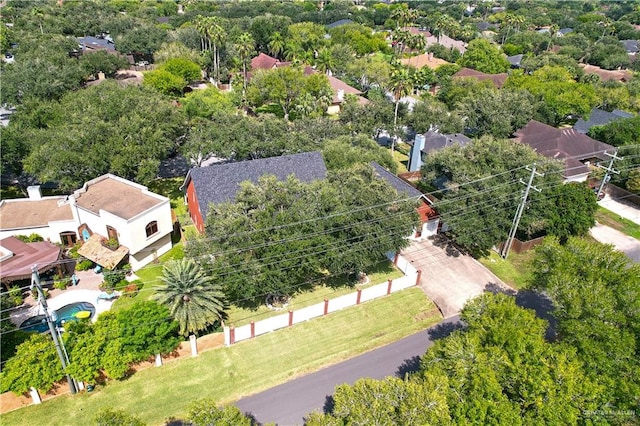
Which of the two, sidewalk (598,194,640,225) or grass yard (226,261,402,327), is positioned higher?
grass yard (226,261,402,327)

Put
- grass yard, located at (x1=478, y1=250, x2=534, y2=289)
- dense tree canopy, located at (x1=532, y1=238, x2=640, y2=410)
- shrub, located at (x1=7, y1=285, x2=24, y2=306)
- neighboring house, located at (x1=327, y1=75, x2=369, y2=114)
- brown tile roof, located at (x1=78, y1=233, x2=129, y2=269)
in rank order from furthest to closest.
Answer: neighboring house, located at (x1=327, y1=75, x2=369, y2=114), grass yard, located at (x1=478, y1=250, x2=534, y2=289), brown tile roof, located at (x1=78, y1=233, x2=129, y2=269), shrub, located at (x1=7, y1=285, x2=24, y2=306), dense tree canopy, located at (x1=532, y1=238, x2=640, y2=410)

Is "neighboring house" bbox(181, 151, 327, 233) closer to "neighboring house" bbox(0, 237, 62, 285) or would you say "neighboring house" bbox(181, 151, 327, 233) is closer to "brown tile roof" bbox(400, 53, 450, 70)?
"neighboring house" bbox(0, 237, 62, 285)

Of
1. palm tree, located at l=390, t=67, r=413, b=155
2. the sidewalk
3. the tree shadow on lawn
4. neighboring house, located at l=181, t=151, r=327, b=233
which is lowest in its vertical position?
the sidewalk

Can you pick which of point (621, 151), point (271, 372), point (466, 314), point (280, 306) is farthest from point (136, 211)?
point (621, 151)

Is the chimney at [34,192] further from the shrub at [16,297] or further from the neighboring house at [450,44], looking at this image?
the neighboring house at [450,44]

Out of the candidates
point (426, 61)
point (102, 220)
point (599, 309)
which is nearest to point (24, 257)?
point (102, 220)

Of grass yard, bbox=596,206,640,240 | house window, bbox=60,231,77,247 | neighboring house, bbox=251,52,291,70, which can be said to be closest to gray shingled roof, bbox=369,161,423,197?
grass yard, bbox=596,206,640,240

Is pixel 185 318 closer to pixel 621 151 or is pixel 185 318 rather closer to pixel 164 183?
pixel 164 183

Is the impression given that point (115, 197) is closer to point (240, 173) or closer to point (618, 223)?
point (240, 173)
